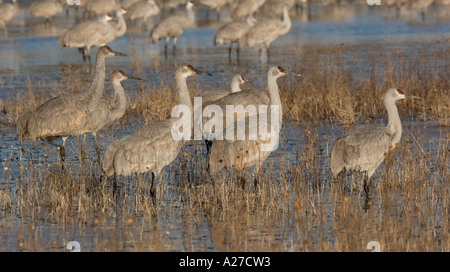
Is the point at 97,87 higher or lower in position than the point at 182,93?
lower

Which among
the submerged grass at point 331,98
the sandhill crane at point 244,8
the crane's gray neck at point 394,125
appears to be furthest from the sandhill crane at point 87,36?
the crane's gray neck at point 394,125

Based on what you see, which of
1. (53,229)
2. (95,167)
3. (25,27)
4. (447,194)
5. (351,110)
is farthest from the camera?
(25,27)

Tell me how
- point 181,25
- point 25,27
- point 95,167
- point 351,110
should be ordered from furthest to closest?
point 25,27 → point 181,25 → point 351,110 → point 95,167

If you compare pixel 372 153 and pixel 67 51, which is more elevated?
pixel 372 153

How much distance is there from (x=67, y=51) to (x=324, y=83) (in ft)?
42.8

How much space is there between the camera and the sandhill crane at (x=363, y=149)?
8.22 meters

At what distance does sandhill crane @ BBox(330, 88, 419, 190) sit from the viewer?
822 centimetres

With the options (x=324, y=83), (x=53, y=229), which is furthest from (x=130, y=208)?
(x=324, y=83)

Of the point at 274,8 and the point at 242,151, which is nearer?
the point at 242,151

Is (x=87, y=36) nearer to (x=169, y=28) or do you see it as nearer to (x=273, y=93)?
(x=169, y=28)

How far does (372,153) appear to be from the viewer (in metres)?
8.22

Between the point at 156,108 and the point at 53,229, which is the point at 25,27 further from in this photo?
the point at 53,229

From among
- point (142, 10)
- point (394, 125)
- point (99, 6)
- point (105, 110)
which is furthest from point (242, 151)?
point (99, 6)

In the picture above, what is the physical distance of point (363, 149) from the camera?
26.9 ft
